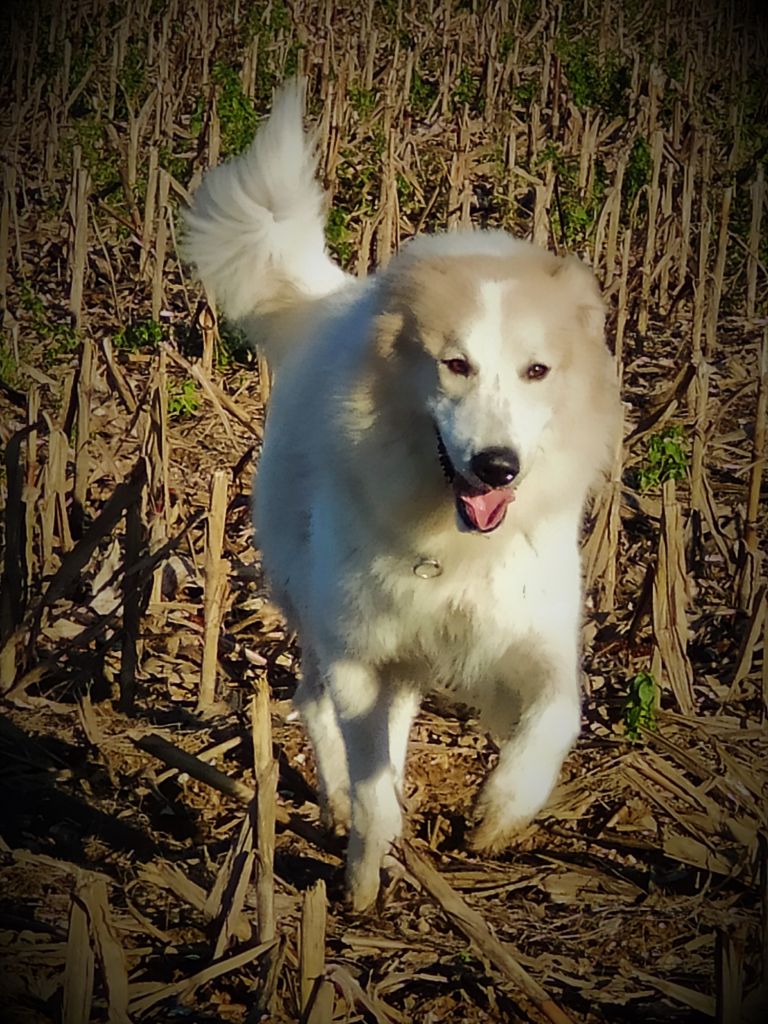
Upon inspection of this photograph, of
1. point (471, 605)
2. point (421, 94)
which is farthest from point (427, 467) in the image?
point (421, 94)

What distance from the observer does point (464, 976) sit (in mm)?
2523

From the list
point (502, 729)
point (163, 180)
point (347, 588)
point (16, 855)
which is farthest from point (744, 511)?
point (16, 855)

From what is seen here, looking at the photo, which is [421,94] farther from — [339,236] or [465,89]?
[339,236]

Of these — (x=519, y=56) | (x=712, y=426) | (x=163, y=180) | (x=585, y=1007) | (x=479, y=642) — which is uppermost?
(x=519, y=56)

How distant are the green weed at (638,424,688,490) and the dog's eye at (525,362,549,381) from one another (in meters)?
0.92

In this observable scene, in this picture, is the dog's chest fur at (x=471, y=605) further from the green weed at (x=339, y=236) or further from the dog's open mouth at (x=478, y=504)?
the green weed at (x=339, y=236)

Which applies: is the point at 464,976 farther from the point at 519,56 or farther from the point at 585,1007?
the point at 519,56

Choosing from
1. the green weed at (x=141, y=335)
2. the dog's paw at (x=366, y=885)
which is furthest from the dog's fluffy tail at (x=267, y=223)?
the dog's paw at (x=366, y=885)

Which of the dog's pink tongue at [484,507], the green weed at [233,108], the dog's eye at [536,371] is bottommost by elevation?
the dog's pink tongue at [484,507]

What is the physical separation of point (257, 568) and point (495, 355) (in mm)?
1384

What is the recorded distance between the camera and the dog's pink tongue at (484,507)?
2.42 metres

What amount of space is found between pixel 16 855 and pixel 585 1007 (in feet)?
3.72

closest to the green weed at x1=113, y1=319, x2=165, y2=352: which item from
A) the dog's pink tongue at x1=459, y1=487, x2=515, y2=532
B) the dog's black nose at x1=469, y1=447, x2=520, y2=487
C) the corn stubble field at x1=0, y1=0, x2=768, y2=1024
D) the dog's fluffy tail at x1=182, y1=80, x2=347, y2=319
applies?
the corn stubble field at x1=0, y1=0, x2=768, y2=1024

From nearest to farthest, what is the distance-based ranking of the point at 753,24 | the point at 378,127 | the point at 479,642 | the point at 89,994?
the point at 89,994, the point at 479,642, the point at 753,24, the point at 378,127
